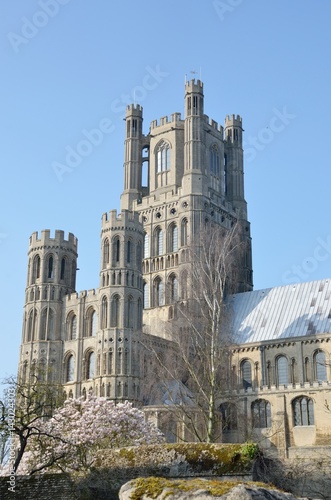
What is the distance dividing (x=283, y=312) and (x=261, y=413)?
10.5 m

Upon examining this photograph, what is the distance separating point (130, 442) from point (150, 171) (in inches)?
1893

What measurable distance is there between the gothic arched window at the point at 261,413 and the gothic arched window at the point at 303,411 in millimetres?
2309

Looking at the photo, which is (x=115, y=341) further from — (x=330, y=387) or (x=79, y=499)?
(x=79, y=499)

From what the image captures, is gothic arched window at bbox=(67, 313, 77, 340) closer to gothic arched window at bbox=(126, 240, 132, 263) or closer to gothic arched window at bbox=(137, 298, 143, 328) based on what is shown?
gothic arched window at bbox=(137, 298, 143, 328)

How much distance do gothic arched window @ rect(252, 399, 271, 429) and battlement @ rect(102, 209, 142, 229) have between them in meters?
17.7

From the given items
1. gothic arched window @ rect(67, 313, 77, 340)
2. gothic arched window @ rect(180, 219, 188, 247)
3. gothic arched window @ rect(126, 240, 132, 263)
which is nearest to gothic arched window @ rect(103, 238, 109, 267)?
gothic arched window @ rect(126, 240, 132, 263)

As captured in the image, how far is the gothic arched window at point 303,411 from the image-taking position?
177 ft

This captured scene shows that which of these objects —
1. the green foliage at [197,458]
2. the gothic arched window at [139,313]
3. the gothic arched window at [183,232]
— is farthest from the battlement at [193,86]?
the green foliage at [197,458]

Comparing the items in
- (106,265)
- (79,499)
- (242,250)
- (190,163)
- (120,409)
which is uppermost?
(190,163)

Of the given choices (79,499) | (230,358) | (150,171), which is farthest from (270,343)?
(79,499)

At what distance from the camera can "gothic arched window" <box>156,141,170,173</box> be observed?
258ft

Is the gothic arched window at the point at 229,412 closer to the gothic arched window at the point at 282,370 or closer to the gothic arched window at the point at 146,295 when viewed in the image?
the gothic arched window at the point at 282,370

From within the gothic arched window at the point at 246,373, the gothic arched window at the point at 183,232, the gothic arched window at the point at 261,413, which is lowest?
the gothic arched window at the point at 261,413

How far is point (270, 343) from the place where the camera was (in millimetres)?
61125
